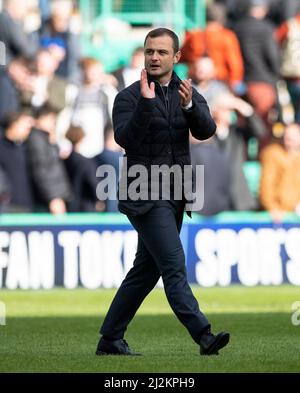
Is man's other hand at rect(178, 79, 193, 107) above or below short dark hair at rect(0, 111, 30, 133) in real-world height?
above

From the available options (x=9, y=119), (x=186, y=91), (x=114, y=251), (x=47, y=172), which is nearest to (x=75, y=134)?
(x=47, y=172)

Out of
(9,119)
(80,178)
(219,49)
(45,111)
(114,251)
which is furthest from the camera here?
(219,49)

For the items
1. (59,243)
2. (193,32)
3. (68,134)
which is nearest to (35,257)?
(59,243)

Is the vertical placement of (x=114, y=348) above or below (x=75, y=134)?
below

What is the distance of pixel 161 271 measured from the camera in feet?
32.0

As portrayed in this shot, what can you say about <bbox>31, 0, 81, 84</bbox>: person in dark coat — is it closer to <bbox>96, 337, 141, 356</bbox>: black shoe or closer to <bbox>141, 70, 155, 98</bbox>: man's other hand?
<bbox>96, 337, 141, 356</bbox>: black shoe

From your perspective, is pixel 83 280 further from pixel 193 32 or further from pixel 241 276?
pixel 193 32

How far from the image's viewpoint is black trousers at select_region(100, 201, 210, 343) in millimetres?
9672

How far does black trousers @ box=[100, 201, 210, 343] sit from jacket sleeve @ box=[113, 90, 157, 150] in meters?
0.54

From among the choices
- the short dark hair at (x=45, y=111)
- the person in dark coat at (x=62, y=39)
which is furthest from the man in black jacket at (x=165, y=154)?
the person in dark coat at (x=62, y=39)

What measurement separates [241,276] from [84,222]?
2226mm

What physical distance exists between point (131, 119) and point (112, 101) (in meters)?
11.2

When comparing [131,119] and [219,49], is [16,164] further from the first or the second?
[131,119]

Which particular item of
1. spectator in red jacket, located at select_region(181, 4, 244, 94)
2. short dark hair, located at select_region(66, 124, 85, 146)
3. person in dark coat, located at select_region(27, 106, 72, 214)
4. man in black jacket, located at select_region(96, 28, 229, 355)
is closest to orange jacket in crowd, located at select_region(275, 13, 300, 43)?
spectator in red jacket, located at select_region(181, 4, 244, 94)
